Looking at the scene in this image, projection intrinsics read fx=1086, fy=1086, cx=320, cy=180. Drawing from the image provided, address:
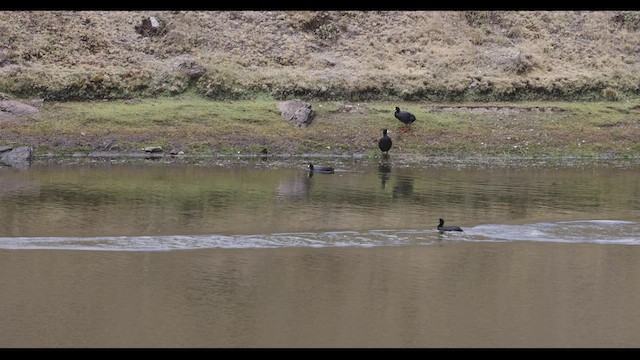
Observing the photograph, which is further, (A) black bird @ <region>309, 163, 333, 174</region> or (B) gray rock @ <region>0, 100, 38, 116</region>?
(B) gray rock @ <region>0, 100, 38, 116</region>

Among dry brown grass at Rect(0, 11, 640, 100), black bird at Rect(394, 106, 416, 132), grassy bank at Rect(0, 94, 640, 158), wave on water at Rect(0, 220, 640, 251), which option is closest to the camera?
wave on water at Rect(0, 220, 640, 251)

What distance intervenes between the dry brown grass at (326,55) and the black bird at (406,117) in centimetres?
378

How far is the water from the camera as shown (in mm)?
12977

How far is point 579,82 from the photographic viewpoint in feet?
136

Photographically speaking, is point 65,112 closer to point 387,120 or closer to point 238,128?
point 238,128

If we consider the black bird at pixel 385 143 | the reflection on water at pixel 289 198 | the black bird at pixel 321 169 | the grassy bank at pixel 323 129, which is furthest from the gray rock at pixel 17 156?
the black bird at pixel 385 143

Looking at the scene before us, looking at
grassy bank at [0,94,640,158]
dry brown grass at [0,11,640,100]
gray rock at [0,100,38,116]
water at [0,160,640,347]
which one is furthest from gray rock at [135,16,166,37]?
water at [0,160,640,347]

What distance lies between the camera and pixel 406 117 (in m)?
35.3

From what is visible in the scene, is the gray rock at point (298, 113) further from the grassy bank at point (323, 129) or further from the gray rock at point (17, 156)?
the gray rock at point (17, 156)

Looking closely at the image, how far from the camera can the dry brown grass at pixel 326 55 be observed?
127 ft

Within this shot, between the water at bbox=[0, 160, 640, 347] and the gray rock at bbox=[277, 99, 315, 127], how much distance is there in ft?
28.6

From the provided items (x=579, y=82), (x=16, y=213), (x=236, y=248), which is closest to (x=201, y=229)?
(x=236, y=248)

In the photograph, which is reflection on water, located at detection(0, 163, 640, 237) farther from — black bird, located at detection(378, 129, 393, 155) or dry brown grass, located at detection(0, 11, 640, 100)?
dry brown grass, located at detection(0, 11, 640, 100)

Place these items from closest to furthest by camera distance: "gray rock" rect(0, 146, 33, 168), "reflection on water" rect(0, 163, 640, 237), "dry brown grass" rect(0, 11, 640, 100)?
"reflection on water" rect(0, 163, 640, 237) < "gray rock" rect(0, 146, 33, 168) < "dry brown grass" rect(0, 11, 640, 100)
